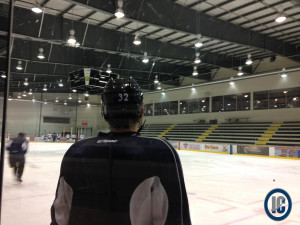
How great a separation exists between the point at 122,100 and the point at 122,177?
25 cm

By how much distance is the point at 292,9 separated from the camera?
7.89 metres

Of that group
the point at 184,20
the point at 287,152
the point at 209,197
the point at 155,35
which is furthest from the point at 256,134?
the point at 209,197

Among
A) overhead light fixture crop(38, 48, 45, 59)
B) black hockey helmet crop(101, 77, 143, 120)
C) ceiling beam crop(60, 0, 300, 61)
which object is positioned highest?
ceiling beam crop(60, 0, 300, 61)

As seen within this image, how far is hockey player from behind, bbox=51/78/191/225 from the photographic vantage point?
0.72 m

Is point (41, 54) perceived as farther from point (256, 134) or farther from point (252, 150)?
point (256, 134)

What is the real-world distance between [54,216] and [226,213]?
2.62 meters

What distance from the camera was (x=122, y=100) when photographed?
0.85m

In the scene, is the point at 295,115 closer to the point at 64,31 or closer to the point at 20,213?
the point at 64,31

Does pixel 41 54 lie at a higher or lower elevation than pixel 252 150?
higher

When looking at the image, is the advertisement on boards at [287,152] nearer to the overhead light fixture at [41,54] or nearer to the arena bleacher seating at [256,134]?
the arena bleacher seating at [256,134]

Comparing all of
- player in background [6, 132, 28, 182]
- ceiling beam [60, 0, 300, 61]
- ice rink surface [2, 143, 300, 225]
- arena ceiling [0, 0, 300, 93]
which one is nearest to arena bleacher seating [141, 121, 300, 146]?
arena ceiling [0, 0, 300, 93]

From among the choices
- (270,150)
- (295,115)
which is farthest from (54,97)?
(295,115)

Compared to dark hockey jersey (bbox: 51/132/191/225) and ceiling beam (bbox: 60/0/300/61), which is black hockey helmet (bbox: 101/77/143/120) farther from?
ceiling beam (bbox: 60/0/300/61)

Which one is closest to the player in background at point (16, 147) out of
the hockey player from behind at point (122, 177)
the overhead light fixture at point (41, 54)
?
the hockey player from behind at point (122, 177)
